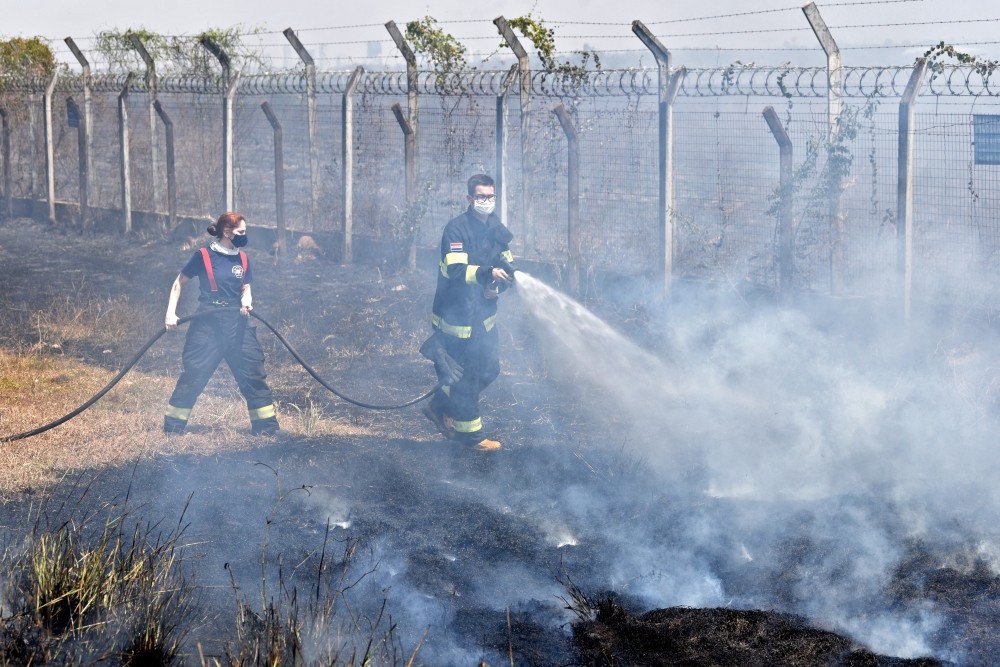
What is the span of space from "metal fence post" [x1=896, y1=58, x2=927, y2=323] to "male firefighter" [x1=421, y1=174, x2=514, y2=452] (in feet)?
11.6

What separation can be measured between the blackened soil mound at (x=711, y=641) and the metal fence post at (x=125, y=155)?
1246 centimetres

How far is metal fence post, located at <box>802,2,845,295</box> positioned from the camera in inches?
340

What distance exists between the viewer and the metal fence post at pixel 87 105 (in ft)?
50.4

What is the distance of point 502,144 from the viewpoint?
412 inches

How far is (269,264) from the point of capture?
12656 mm

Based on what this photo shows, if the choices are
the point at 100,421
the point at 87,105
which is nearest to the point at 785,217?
the point at 100,421

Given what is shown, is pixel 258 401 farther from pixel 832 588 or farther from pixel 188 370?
pixel 832 588

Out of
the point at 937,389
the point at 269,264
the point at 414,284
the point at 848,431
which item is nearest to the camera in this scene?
the point at 848,431

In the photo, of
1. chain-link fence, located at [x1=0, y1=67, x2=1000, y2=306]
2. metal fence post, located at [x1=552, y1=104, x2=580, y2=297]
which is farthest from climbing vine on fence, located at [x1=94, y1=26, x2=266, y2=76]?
metal fence post, located at [x1=552, y1=104, x2=580, y2=297]

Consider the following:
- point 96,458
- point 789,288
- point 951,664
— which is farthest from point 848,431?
point 96,458

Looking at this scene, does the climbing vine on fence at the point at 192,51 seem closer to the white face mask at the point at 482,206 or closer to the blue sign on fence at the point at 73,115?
the blue sign on fence at the point at 73,115

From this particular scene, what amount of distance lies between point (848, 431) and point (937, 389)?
3.30 feet

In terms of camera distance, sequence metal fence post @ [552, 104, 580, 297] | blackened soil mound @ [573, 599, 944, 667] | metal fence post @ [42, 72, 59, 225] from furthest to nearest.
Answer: metal fence post @ [42, 72, 59, 225], metal fence post @ [552, 104, 580, 297], blackened soil mound @ [573, 599, 944, 667]

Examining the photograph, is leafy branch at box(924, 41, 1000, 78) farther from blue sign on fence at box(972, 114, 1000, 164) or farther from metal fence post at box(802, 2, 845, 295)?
metal fence post at box(802, 2, 845, 295)
